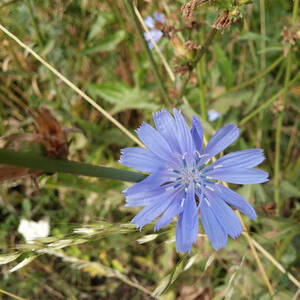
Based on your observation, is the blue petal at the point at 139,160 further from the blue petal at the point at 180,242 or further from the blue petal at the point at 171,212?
the blue petal at the point at 180,242

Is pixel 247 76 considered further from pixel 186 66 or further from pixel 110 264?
pixel 110 264

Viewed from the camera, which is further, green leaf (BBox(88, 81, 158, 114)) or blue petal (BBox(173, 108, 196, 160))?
green leaf (BBox(88, 81, 158, 114))

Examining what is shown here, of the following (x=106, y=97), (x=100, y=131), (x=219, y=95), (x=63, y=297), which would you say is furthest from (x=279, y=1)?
(x=63, y=297)

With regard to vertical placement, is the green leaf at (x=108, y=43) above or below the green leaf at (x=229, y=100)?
above

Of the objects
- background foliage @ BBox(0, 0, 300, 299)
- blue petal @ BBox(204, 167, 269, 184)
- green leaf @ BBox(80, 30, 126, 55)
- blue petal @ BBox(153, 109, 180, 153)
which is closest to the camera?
blue petal @ BBox(204, 167, 269, 184)

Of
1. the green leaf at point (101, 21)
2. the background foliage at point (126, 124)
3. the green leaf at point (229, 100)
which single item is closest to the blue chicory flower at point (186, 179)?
the background foliage at point (126, 124)

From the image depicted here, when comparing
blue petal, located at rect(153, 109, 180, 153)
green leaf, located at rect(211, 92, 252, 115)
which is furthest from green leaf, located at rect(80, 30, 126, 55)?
blue petal, located at rect(153, 109, 180, 153)

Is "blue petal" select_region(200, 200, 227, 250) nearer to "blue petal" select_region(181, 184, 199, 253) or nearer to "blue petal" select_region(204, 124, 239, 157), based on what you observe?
"blue petal" select_region(181, 184, 199, 253)
